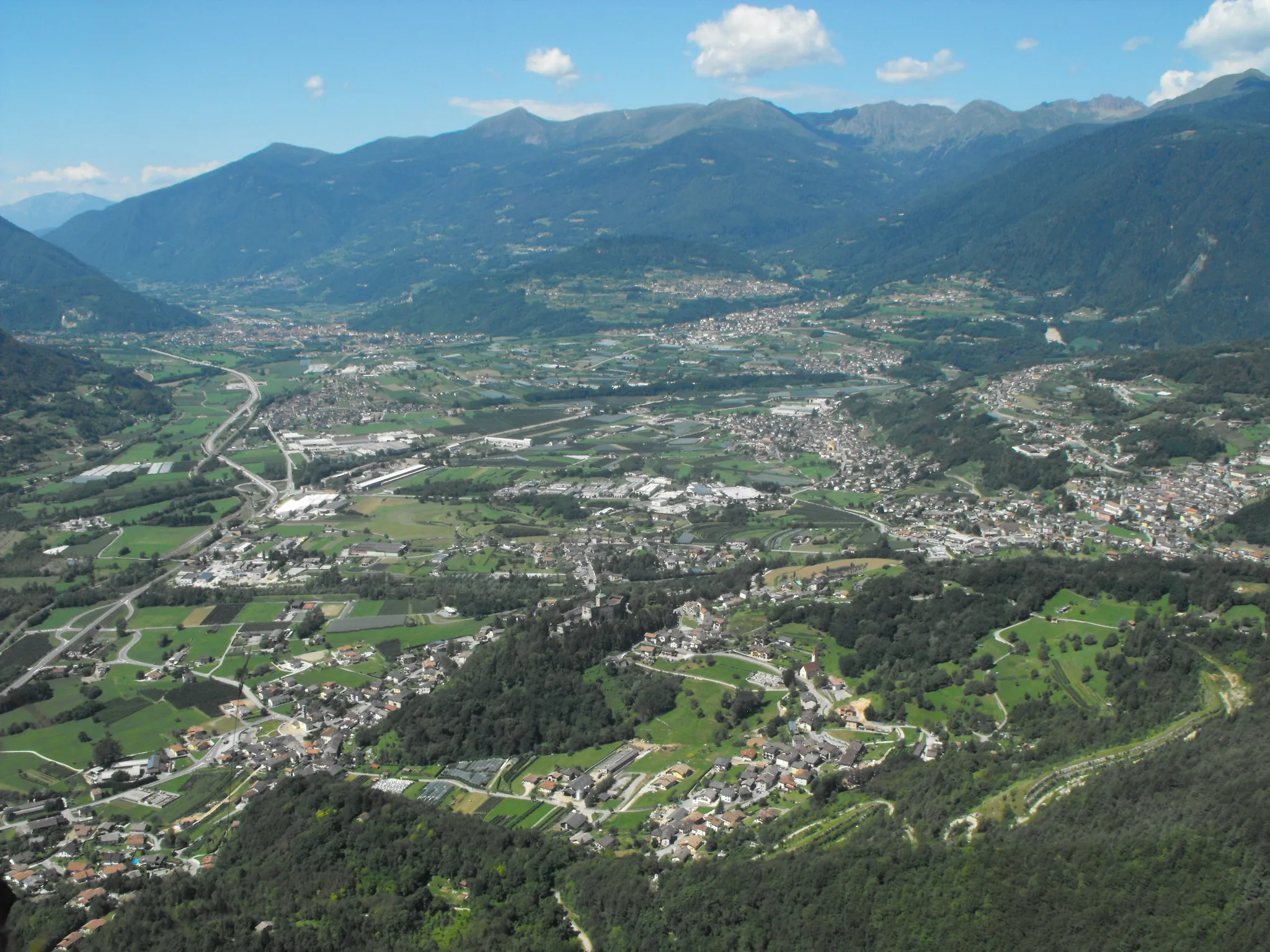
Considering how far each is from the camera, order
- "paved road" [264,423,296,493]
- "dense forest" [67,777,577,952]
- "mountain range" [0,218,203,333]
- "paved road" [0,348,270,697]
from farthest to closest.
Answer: "mountain range" [0,218,203,333]
"paved road" [264,423,296,493]
"paved road" [0,348,270,697]
"dense forest" [67,777,577,952]

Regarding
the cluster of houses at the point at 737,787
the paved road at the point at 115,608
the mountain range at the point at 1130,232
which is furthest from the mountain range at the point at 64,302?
the cluster of houses at the point at 737,787

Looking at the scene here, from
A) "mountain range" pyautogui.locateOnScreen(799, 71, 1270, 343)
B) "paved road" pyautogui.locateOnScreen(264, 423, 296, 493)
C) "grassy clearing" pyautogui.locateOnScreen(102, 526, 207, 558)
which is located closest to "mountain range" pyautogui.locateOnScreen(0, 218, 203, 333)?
"paved road" pyautogui.locateOnScreen(264, 423, 296, 493)

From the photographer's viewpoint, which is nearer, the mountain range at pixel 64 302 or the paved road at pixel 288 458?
the paved road at pixel 288 458

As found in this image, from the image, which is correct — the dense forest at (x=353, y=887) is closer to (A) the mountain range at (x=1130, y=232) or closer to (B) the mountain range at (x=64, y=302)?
(A) the mountain range at (x=1130, y=232)

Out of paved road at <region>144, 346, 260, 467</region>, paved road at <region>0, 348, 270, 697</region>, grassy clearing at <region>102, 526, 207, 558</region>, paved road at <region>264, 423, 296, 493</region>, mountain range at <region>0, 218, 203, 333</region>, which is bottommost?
paved road at <region>0, 348, 270, 697</region>

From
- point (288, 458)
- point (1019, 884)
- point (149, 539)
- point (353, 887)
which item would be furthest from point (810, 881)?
point (288, 458)

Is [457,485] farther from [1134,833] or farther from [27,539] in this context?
[1134,833]

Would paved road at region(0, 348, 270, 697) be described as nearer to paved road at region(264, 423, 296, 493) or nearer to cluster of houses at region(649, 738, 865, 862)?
paved road at region(264, 423, 296, 493)

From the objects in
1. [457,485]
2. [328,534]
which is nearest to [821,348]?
[457,485]
